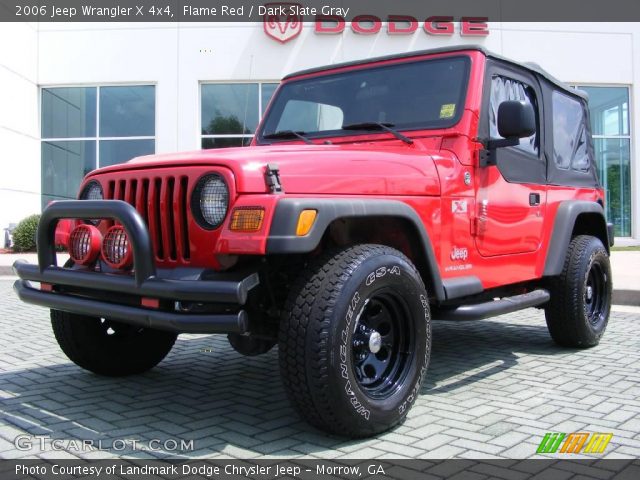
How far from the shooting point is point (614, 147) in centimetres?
1775

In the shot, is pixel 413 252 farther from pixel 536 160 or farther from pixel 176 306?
pixel 536 160

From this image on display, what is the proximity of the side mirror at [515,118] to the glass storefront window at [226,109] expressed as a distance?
13.2 m

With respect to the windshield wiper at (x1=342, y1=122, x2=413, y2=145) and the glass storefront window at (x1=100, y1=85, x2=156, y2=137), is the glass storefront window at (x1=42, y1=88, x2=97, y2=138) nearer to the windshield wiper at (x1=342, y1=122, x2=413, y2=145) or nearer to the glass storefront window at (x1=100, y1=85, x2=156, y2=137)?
the glass storefront window at (x1=100, y1=85, x2=156, y2=137)

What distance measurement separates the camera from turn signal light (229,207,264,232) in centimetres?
282

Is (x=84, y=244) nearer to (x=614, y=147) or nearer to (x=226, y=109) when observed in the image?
(x=226, y=109)

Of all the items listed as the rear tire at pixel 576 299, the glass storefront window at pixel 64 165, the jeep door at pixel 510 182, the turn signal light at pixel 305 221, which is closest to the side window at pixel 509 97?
the jeep door at pixel 510 182

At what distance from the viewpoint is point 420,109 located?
4.22 m

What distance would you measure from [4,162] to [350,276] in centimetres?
1570

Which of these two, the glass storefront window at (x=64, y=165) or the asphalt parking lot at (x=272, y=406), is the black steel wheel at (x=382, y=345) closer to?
the asphalt parking lot at (x=272, y=406)

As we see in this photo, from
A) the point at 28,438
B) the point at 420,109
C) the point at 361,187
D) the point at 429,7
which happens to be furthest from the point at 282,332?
the point at 429,7

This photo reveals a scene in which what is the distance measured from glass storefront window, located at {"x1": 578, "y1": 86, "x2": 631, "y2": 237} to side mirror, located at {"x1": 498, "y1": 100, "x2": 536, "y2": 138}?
49.4 feet

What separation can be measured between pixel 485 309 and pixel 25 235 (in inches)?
556

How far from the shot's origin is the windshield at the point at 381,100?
4.20 m

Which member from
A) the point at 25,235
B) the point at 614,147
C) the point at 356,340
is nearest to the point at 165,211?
the point at 356,340
